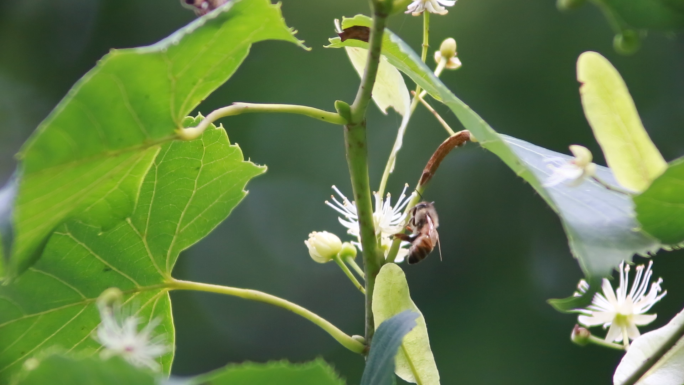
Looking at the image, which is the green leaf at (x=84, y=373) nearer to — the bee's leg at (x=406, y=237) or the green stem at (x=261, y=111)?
the green stem at (x=261, y=111)

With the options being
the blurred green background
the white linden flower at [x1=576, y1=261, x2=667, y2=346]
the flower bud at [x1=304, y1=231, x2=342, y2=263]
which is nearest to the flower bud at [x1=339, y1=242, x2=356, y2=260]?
the flower bud at [x1=304, y1=231, x2=342, y2=263]

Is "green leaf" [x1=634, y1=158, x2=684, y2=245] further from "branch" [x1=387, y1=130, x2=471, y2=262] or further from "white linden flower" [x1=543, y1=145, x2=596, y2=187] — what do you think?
"branch" [x1=387, y1=130, x2=471, y2=262]

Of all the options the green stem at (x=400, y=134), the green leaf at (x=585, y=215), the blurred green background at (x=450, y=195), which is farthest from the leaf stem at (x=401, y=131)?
the blurred green background at (x=450, y=195)

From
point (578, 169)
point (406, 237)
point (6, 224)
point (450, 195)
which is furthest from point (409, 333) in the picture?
point (450, 195)

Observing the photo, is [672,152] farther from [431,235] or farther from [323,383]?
[323,383]

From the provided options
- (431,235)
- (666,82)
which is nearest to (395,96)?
(431,235)
